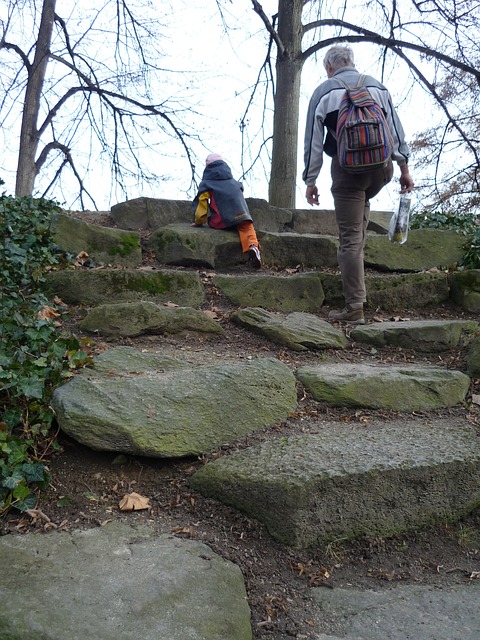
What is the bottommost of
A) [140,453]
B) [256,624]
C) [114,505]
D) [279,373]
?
[256,624]

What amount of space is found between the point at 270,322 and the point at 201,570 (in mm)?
2295

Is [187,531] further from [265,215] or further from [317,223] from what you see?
[317,223]

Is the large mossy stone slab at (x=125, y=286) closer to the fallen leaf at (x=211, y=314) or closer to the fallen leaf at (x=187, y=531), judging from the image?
the fallen leaf at (x=211, y=314)

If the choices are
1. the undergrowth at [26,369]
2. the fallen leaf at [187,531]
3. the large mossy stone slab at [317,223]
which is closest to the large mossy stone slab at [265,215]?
the large mossy stone slab at [317,223]

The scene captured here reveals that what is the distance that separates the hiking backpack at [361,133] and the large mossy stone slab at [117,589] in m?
Result: 2.90

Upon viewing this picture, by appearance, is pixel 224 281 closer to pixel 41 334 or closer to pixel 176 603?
pixel 41 334

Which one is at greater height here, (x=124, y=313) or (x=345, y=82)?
(x=345, y=82)

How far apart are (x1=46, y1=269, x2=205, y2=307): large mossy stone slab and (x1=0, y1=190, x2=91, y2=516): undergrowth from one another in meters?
0.14

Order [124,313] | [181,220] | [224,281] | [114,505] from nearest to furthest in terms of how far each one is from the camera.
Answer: [114,505]
[124,313]
[224,281]
[181,220]

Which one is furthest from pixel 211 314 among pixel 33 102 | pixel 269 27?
pixel 33 102

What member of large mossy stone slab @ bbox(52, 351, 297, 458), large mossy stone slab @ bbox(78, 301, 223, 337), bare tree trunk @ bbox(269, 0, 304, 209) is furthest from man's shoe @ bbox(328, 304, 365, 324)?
bare tree trunk @ bbox(269, 0, 304, 209)

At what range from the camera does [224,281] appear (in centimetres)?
504

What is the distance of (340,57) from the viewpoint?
4484 millimetres

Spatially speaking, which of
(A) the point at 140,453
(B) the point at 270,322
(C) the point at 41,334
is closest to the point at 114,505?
(A) the point at 140,453
